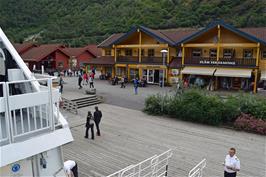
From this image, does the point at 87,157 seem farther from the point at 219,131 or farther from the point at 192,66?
the point at 192,66

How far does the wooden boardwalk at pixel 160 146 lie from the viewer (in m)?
9.25

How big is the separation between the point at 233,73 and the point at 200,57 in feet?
14.1

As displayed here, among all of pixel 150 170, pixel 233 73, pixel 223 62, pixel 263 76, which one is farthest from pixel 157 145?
pixel 263 76

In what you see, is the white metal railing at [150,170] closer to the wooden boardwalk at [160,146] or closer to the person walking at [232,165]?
the wooden boardwalk at [160,146]

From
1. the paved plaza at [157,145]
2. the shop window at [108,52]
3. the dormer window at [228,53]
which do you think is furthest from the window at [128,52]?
the paved plaza at [157,145]

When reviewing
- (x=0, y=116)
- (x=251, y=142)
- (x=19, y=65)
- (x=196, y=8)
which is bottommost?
(x=251, y=142)

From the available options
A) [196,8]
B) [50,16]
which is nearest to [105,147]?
[196,8]

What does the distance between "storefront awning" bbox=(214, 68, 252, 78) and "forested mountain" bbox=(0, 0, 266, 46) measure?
4107 centimetres

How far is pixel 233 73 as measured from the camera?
2436cm

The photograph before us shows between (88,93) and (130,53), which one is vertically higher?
(130,53)

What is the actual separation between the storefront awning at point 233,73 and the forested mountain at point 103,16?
4107 cm

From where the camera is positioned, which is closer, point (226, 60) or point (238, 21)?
point (226, 60)

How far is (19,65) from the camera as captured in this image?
5.63m

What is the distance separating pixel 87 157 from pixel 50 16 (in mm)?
87557
